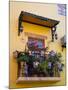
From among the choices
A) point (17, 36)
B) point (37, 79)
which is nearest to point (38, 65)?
point (37, 79)

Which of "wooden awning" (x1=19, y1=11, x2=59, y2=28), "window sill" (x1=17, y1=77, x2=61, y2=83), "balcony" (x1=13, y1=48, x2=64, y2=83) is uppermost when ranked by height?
"wooden awning" (x1=19, y1=11, x2=59, y2=28)

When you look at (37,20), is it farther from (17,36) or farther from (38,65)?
(38,65)

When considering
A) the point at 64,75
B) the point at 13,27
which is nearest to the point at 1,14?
the point at 13,27

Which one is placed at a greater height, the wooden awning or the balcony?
the wooden awning

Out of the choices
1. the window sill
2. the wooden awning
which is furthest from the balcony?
the wooden awning

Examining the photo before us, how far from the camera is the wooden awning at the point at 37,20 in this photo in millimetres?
1488

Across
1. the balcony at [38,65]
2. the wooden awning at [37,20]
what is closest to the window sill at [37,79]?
the balcony at [38,65]

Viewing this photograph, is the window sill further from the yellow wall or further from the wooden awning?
the wooden awning

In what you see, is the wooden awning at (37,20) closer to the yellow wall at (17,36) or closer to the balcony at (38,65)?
the yellow wall at (17,36)

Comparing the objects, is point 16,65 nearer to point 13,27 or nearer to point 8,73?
point 8,73

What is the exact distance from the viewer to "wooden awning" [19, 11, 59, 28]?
1488 mm

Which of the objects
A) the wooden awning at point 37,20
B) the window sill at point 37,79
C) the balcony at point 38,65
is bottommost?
the window sill at point 37,79

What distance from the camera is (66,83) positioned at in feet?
5.04

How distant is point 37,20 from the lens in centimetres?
151
